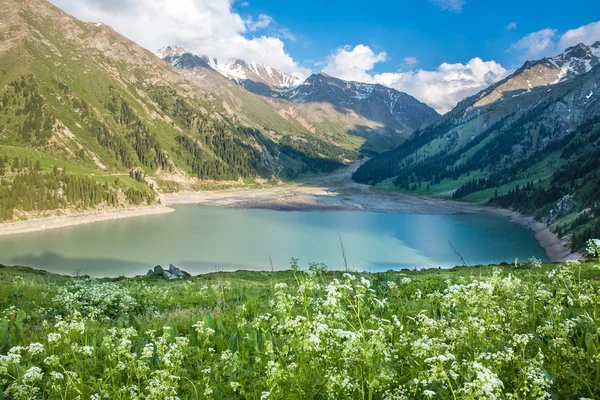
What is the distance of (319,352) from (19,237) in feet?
328

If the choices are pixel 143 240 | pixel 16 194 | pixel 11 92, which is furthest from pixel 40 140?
pixel 143 240

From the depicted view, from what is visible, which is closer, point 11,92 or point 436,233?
point 436,233

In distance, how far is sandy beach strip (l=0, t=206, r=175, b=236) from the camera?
3349 inches

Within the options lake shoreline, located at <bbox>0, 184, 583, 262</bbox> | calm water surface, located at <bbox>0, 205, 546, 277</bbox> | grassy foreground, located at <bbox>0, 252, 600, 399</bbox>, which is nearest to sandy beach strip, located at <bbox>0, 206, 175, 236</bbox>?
lake shoreline, located at <bbox>0, 184, 583, 262</bbox>

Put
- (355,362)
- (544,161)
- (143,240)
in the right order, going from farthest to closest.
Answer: (544,161) < (143,240) < (355,362)

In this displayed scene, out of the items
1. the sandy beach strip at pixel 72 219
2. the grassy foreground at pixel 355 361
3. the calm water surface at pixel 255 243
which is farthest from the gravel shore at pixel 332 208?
the grassy foreground at pixel 355 361

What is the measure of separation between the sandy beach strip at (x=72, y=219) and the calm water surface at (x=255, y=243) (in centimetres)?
536

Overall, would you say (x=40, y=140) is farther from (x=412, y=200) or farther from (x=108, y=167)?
(x=412, y=200)

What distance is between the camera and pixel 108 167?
172m

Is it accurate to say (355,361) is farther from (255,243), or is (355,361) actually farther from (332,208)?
(332,208)

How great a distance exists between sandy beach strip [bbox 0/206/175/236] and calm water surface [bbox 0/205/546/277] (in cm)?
536

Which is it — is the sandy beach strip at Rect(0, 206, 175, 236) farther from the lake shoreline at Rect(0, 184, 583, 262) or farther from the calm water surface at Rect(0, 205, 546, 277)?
the calm water surface at Rect(0, 205, 546, 277)

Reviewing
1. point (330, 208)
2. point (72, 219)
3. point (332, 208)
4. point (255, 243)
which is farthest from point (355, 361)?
point (330, 208)

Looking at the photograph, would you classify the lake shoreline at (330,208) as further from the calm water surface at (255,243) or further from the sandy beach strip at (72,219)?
the calm water surface at (255,243)
